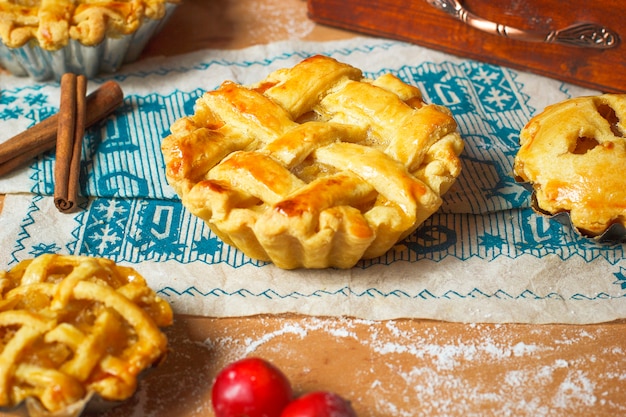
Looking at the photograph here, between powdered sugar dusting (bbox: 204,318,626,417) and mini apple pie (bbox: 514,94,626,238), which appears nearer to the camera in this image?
powdered sugar dusting (bbox: 204,318,626,417)

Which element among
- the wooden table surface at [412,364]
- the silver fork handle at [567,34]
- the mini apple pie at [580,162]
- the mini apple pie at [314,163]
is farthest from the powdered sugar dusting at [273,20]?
the wooden table surface at [412,364]

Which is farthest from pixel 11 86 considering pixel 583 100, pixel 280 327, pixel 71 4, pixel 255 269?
pixel 583 100

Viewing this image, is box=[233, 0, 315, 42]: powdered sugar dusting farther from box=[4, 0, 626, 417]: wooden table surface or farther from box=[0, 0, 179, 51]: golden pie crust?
box=[4, 0, 626, 417]: wooden table surface

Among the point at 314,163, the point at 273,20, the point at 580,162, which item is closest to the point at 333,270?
the point at 314,163

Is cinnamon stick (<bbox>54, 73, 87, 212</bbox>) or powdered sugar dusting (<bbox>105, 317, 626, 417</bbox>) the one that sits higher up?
cinnamon stick (<bbox>54, 73, 87, 212</bbox>)

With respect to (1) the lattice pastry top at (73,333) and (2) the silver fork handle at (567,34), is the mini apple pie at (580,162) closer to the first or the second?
(2) the silver fork handle at (567,34)

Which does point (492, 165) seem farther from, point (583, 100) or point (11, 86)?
point (11, 86)

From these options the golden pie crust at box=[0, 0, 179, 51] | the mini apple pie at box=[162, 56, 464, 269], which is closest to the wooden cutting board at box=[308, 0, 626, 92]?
the mini apple pie at box=[162, 56, 464, 269]
